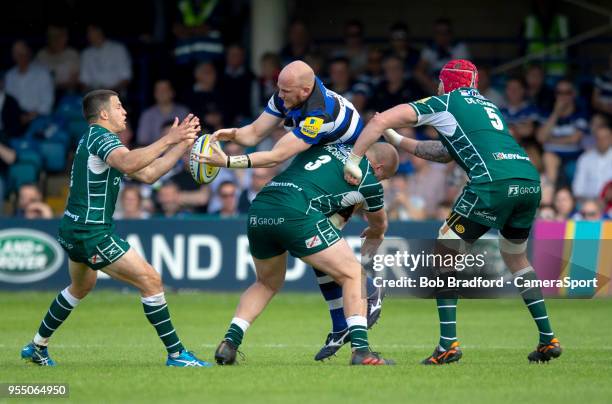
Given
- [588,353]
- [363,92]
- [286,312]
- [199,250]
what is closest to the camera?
[588,353]

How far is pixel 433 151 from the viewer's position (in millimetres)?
10344

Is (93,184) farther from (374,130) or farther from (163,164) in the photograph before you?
(374,130)

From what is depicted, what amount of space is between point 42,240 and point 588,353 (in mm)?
8991

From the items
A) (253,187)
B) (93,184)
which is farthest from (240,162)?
(253,187)

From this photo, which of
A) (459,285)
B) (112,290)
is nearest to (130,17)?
(112,290)

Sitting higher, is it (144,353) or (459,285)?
(459,285)

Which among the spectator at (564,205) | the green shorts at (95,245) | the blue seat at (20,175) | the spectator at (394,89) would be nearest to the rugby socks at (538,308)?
the green shorts at (95,245)

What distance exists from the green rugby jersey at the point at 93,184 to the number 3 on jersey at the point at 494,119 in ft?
9.52

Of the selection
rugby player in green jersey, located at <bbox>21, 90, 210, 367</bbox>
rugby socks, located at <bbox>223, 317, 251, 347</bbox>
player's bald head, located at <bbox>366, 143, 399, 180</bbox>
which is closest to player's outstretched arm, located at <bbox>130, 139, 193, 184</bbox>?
rugby player in green jersey, located at <bbox>21, 90, 210, 367</bbox>

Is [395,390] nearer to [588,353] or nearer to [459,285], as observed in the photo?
[459,285]

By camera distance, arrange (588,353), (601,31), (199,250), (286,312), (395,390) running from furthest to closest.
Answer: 1. (601,31)
2. (199,250)
3. (286,312)
4. (588,353)
5. (395,390)

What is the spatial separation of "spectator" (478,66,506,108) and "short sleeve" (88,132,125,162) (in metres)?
10.7

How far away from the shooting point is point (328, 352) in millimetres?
10359

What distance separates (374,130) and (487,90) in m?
11.2
